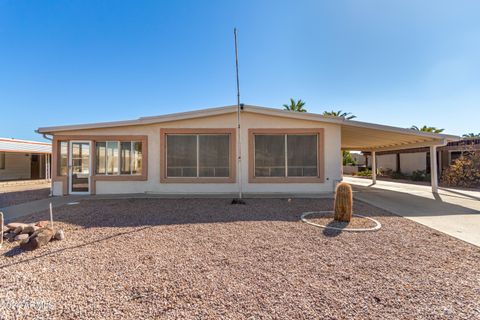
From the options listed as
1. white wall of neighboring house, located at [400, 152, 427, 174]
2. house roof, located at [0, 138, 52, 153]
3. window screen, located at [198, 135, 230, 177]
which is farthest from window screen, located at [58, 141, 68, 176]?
white wall of neighboring house, located at [400, 152, 427, 174]

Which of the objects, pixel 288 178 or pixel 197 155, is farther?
pixel 197 155

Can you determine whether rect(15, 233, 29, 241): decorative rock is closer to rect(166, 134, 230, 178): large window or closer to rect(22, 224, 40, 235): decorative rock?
rect(22, 224, 40, 235): decorative rock

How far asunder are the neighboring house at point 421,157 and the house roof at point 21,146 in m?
31.0

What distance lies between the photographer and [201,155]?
32.3 ft

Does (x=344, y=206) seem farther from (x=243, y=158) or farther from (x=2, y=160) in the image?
(x=2, y=160)

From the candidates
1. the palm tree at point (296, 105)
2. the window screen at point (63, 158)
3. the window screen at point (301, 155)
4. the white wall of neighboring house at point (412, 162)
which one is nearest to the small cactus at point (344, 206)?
the window screen at point (301, 155)

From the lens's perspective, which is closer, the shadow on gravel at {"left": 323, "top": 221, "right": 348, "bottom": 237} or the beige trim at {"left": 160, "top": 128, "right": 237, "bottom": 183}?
the shadow on gravel at {"left": 323, "top": 221, "right": 348, "bottom": 237}

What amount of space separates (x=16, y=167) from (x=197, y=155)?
60.1 feet

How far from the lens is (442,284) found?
282 cm

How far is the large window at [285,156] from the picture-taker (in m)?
9.77

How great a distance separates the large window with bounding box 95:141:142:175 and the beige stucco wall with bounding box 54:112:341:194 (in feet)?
1.49

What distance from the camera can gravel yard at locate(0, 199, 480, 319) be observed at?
2.35 m

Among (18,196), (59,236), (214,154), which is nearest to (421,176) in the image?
(214,154)

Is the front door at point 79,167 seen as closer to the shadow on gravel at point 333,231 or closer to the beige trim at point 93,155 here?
the beige trim at point 93,155
